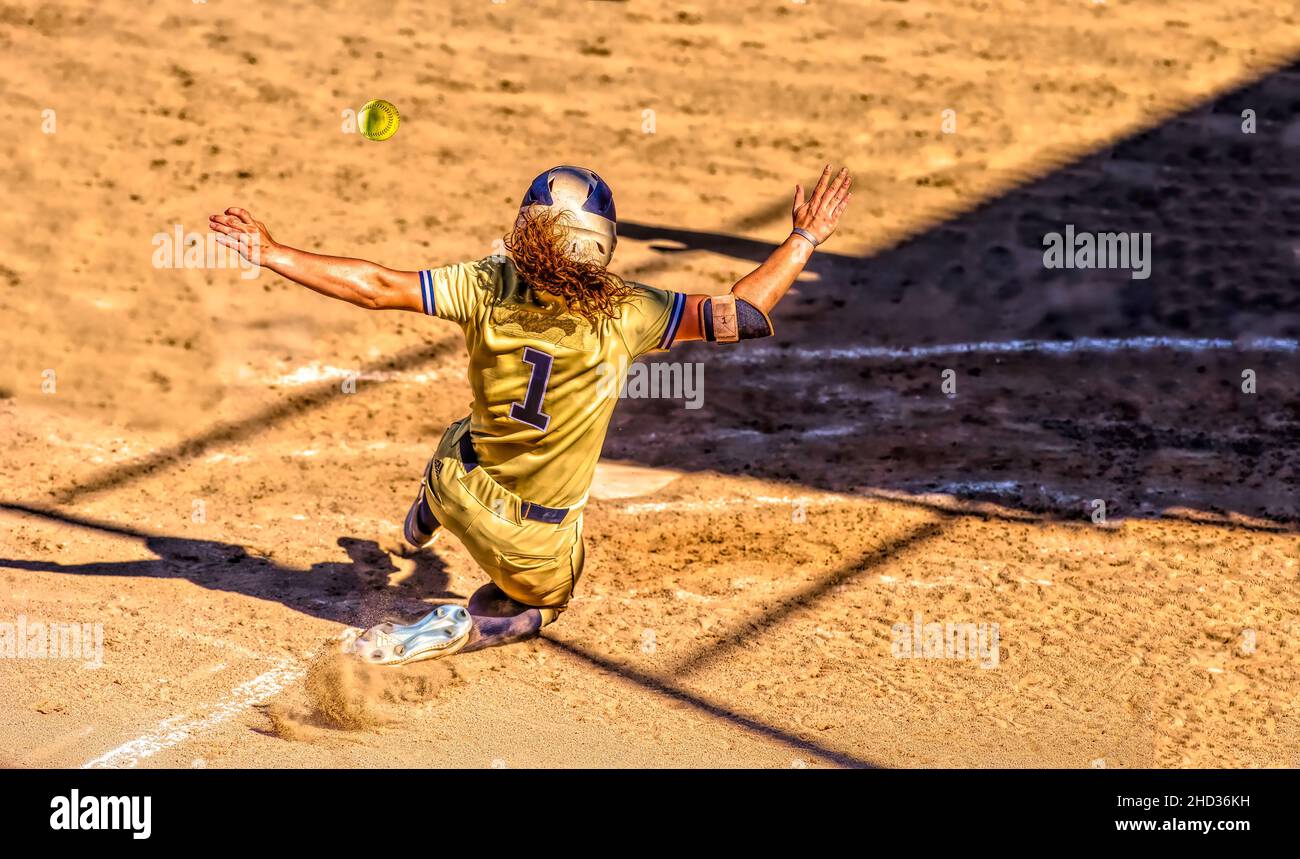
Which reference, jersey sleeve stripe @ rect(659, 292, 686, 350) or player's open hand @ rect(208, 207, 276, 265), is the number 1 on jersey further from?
player's open hand @ rect(208, 207, 276, 265)

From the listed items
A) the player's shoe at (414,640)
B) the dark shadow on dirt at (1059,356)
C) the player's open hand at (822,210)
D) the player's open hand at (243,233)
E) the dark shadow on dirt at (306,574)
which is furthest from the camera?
the dark shadow on dirt at (1059,356)

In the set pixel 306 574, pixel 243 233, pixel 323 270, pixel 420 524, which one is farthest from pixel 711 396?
pixel 243 233

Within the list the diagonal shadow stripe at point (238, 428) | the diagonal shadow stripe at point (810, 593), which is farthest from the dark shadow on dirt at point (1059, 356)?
the diagonal shadow stripe at point (238, 428)

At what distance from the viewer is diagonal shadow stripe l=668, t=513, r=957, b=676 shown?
20.8 ft

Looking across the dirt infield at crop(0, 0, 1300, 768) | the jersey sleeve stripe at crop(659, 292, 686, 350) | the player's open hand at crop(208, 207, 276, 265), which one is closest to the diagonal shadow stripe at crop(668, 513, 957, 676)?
the dirt infield at crop(0, 0, 1300, 768)

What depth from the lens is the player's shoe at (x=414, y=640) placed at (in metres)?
5.44

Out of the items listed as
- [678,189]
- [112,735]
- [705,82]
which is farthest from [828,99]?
[112,735]

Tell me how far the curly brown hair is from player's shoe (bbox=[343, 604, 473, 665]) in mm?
1207

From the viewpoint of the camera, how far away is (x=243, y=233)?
4.93 m

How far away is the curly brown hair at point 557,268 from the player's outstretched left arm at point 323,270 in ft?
1.16

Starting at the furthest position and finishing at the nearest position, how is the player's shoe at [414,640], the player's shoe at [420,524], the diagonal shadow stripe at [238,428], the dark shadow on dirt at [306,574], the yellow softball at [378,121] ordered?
the yellow softball at [378,121] < the diagonal shadow stripe at [238,428] < the dark shadow on dirt at [306,574] < the player's shoe at [420,524] < the player's shoe at [414,640]

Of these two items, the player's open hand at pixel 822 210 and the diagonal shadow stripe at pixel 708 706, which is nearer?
the player's open hand at pixel 822 210

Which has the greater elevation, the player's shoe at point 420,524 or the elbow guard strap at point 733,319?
the elbow guard strap at point 733,319

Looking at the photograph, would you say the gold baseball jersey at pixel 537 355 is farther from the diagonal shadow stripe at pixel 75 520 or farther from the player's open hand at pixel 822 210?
the diagonal shadow stripe at pixel 75 520
